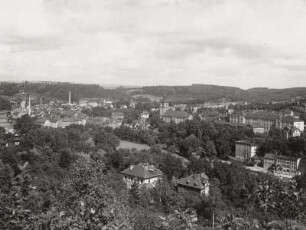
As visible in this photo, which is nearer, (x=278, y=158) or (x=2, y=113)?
(x=278, y=158)

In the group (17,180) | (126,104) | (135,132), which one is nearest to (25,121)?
(135,132)

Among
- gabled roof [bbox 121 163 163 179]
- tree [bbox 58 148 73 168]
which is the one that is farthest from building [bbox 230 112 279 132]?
tree [bbox 58 148 73 168]

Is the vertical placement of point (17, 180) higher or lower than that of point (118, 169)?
higher

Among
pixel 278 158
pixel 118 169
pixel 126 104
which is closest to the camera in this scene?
pixel 118 169

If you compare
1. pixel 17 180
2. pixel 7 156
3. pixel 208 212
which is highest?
pixel 17 180

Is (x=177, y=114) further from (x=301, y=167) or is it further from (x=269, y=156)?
(x=301, y=167)

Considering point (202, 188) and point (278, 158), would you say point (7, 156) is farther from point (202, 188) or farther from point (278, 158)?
point (278, 158)

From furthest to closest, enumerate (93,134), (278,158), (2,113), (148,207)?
(2,113), (93,134), (278,158), (148,207)

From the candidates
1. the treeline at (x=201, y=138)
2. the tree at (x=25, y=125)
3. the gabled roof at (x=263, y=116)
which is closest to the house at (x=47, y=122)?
the tree at (x=25, y=125)
